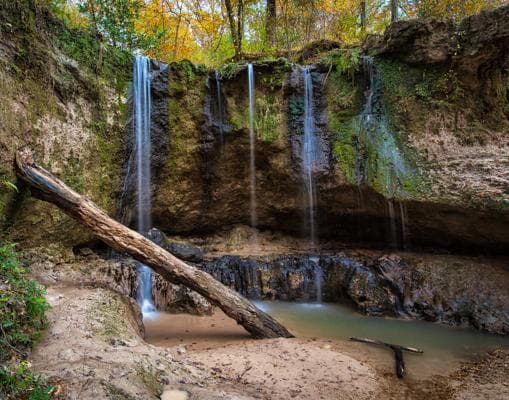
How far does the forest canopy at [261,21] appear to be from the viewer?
1155 centimetres

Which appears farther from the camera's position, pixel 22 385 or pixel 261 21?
pixel 261 21

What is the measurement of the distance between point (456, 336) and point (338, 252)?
10.8 ft

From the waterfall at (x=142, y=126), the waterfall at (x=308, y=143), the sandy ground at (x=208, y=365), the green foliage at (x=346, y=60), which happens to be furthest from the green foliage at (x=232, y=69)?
the sandy ground at (x=208, y=365)

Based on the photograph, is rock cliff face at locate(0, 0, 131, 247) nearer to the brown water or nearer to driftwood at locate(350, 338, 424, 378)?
the brown water

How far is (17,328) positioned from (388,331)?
4.94m

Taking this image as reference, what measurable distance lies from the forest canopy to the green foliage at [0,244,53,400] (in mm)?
7916

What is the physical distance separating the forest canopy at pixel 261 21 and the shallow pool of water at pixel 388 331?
7.80 meters

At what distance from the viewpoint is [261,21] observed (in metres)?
14.0

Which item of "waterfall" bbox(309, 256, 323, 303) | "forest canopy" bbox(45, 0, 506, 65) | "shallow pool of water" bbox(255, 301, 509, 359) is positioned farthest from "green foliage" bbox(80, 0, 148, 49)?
"shallow pool of water" bbox(255, 301, 509, 359)

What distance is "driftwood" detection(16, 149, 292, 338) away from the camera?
5.09m

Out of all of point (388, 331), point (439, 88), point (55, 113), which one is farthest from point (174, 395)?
point (439, 88)

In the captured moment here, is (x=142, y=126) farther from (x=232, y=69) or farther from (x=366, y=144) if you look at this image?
(x=366, y=144)

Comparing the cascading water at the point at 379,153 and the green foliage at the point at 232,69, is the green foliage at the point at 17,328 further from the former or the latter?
the cascading water at the point at 379,153

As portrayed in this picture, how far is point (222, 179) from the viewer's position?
909 cm
